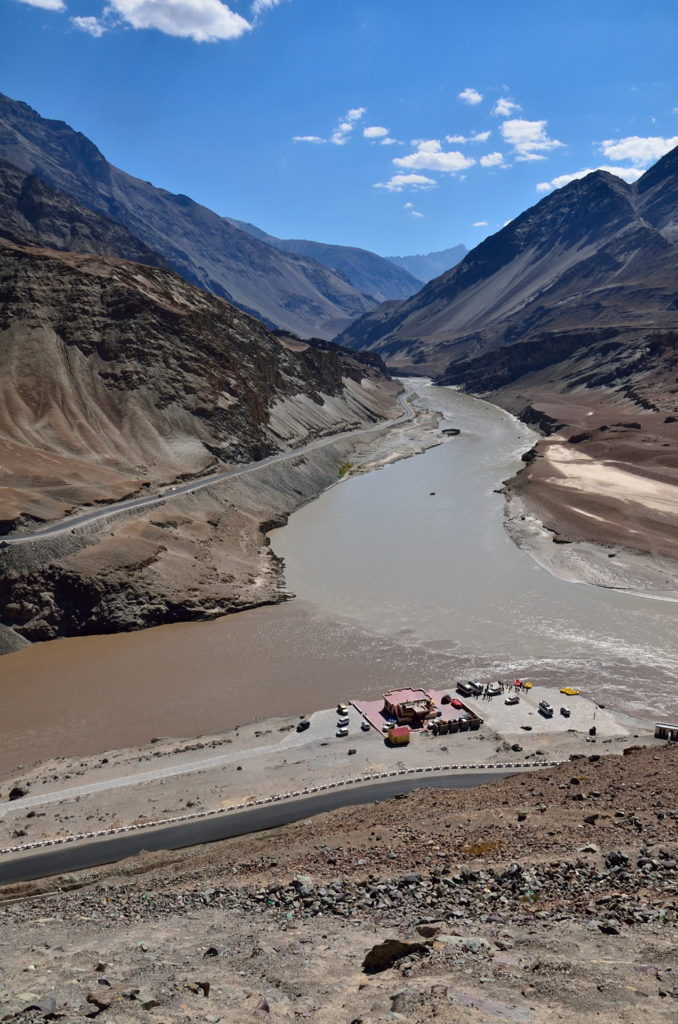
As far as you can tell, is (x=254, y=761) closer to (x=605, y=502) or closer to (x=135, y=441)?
(x=605, y=502)

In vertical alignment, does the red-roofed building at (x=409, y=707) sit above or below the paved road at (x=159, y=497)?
below

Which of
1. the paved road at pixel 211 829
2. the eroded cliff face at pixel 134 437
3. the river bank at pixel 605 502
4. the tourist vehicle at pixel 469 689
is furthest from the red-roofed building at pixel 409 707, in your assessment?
the river bank at pixel 605 502

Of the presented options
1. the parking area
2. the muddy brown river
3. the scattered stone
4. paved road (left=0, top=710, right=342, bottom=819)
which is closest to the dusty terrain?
the muddy brown river

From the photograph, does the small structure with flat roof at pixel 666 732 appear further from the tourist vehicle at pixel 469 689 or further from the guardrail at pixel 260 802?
the tourist vehicle at pixel 469 689

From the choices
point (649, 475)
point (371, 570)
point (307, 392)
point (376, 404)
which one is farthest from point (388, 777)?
point (376, 404)

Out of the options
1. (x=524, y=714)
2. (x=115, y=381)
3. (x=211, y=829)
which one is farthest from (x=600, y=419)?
(x=211, y=829)

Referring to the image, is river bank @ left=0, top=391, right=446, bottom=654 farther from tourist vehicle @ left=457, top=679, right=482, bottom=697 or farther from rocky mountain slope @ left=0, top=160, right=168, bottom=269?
rocky mountain slope @ left=0, top=160, right=168, bottom=269
